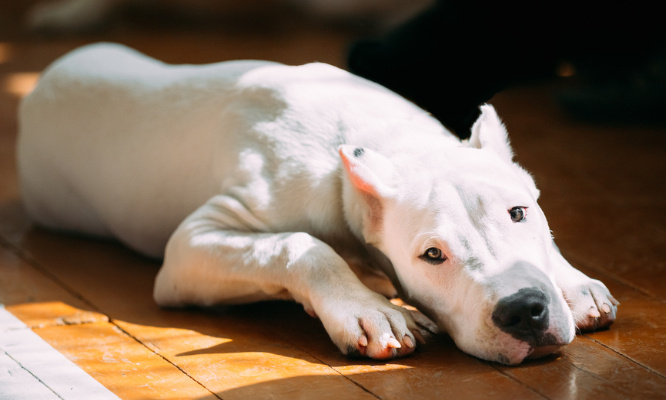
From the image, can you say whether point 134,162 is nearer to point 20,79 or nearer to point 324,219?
point 324,219

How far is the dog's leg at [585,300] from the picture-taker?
2375 mm

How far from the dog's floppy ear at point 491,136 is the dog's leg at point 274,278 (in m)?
0.51

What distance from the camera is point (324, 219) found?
2607 mm

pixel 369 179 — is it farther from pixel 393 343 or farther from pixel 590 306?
pixel 590 306

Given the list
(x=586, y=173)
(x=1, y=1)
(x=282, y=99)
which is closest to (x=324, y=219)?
(x=282, y=99)

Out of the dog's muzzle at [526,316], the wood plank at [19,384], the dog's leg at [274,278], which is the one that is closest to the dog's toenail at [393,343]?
the dog's leg at [274,278]

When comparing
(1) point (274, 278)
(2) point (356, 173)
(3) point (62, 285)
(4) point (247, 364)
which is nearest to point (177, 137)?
(3) point (62, 285)

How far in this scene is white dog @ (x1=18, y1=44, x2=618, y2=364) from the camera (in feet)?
7.23

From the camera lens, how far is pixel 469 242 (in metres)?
2.19

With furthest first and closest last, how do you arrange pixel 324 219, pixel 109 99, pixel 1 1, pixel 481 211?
pixel 1 1, pixel 109 99, pixel 324 219, pixel 481 211

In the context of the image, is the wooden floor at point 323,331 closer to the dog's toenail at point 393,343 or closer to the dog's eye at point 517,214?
the dog's toenail at point 393,343

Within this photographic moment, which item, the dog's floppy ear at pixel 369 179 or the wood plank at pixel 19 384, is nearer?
the wood plank at pixel 19 384

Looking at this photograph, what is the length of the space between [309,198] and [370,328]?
0.52 m

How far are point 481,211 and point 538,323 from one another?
31cm
